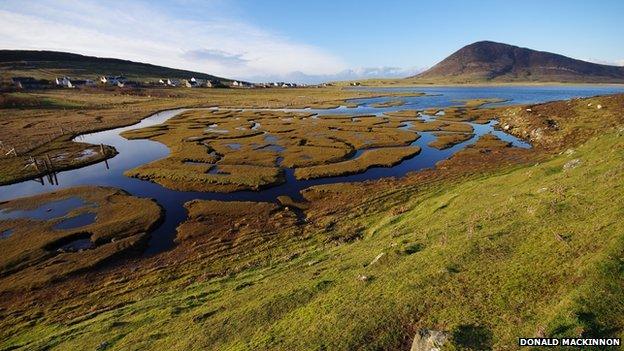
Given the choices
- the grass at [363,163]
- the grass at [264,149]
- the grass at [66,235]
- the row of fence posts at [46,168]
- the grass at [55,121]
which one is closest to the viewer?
the grass at [66,235]

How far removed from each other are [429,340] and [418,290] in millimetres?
3787

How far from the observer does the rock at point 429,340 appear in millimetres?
13008

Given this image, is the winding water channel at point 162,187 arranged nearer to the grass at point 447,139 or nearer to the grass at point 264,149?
the grass at point 447,139

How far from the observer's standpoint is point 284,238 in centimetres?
3566

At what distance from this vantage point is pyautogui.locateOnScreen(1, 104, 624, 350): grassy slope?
554 inches

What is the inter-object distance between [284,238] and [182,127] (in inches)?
3423

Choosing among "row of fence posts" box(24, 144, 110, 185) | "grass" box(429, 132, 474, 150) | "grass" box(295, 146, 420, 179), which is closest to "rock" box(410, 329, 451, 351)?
"grass" box(295, 146, 420, 179)

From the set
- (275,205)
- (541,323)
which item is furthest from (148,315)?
(275,205)

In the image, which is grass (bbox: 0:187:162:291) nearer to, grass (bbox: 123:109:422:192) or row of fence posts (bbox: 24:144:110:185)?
grass (bbox: 123:109:422:192)

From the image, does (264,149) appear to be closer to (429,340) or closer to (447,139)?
(447,139)

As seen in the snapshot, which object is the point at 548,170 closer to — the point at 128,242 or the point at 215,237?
the point at 215,237

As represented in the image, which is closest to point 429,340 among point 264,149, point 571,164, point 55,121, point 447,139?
point 571,164

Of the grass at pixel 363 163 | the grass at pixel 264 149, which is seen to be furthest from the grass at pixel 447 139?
the grass at pixel 363 163

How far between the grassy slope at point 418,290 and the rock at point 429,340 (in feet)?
1.89
